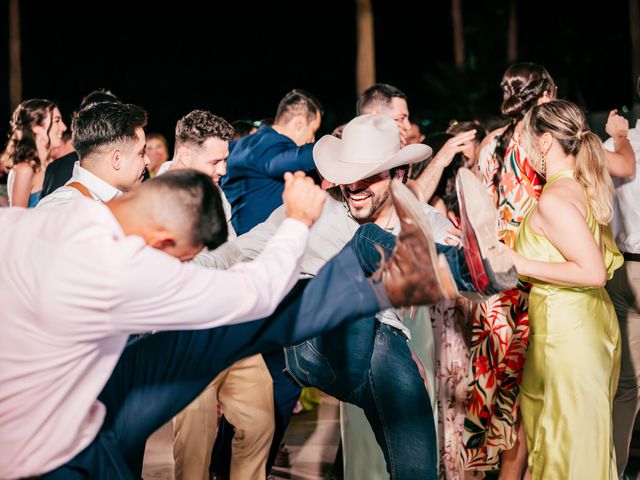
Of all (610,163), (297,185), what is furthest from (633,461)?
(297,185)

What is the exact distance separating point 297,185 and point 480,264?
2.36 ft

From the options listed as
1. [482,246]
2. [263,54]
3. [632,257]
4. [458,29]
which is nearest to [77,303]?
[482,246]

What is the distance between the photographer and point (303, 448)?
548 centimetres

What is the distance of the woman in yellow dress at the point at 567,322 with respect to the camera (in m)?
3.80

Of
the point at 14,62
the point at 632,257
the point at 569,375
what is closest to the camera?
the point at 569,375

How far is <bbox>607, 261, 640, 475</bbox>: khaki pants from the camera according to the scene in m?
4.66

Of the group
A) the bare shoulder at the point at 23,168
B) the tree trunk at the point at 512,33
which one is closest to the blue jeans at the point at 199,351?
the bare shoulder at the point at 23,168

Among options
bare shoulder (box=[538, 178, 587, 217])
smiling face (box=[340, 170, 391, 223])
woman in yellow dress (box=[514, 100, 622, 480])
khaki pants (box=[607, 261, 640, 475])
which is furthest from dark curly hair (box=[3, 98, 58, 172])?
khaki pants (box=[607, 261, 640, 475])

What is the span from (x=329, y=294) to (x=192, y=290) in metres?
0.60

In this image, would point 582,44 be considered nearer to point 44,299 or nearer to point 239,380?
point 239,380

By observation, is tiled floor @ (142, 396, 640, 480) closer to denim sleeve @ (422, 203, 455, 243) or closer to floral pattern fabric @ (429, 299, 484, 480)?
floral pattern fabric @ (429, 299, 484, 480)

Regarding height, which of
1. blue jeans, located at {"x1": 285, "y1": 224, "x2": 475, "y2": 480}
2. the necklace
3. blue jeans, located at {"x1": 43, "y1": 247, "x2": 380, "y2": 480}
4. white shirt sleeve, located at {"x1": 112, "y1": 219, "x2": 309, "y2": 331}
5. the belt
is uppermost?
white shirt sleeve, located at {"x1": 112, "y1": 219, "x2": 309, "y2": 331}

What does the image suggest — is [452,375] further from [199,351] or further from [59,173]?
[59,173]

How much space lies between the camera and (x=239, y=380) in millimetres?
4273
